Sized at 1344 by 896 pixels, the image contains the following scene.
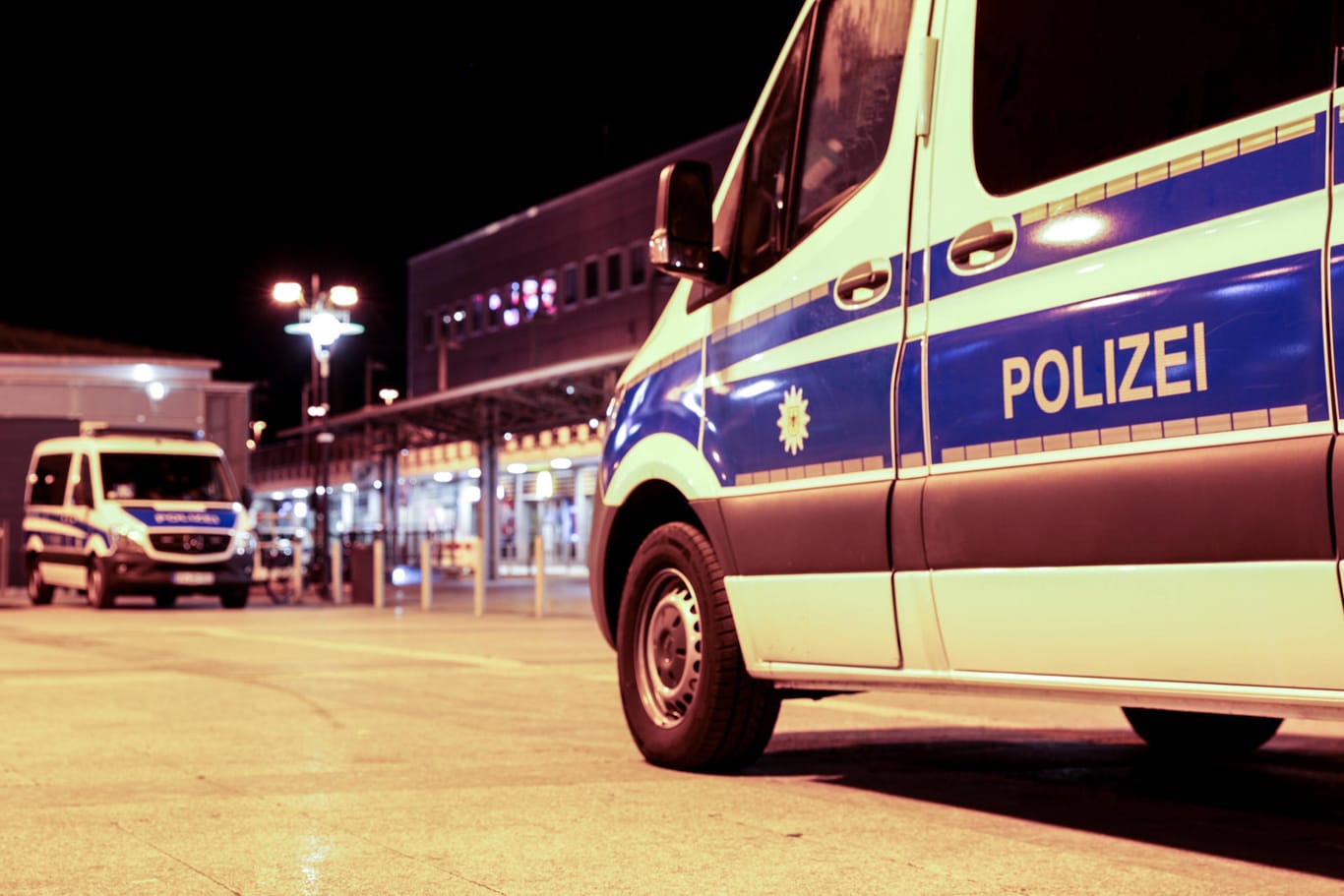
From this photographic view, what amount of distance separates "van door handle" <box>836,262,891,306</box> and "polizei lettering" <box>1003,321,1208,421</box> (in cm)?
66

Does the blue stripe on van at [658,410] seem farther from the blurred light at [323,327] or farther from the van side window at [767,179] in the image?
the blurred light at [323,327]

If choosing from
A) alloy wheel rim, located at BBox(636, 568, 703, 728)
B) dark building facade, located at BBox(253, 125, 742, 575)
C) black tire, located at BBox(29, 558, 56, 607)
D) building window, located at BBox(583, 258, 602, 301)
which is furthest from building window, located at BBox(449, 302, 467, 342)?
alloy wheel rim, located at BBox(636, 568, 703, 728)

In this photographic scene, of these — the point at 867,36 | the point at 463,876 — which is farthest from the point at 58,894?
the point at 867,36

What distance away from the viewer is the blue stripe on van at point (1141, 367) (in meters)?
3.56

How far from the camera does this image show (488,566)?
1569 inches

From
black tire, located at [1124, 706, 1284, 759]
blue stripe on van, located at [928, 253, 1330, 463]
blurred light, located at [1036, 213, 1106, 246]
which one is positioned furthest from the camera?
black tire, located at [1124, 706, 1284, 759]

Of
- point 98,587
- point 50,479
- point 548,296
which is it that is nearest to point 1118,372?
point 98,587

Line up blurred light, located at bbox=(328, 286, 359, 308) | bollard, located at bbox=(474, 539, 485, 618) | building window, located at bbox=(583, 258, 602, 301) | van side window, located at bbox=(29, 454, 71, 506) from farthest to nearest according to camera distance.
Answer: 1. building window, located at bbox=(583, 258, 602, 301)
2. blurred light, located at bbox=(328, 286, 359, 308)
3. van side window, located at bbox=(29, 454, 71, 506)
4. bollard, located at bbox=(474, 539, 485, 618)

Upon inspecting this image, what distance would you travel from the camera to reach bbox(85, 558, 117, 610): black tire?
22.7 m

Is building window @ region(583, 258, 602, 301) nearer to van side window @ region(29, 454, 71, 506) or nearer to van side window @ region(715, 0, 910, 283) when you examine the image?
van side window @ region(29, 454, 71, 506)

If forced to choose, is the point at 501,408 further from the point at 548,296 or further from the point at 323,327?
the point at 548,296

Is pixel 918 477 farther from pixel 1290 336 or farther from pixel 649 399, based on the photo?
pixel 649 399

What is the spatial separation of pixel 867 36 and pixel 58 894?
3.22m

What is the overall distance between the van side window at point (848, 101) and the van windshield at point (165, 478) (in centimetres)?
1941
